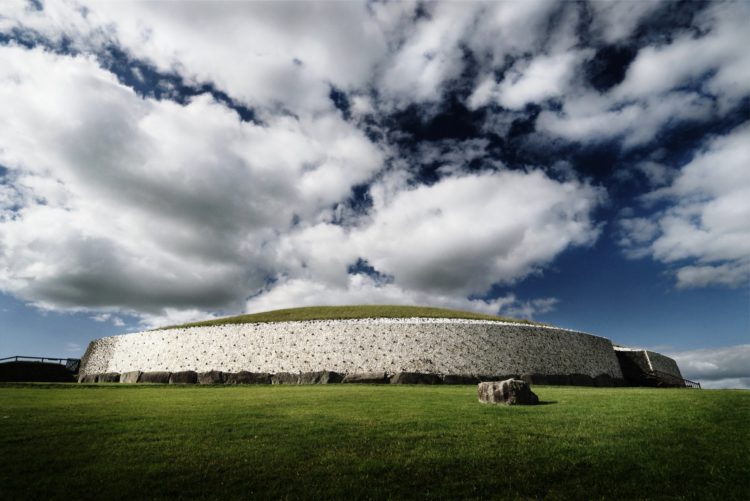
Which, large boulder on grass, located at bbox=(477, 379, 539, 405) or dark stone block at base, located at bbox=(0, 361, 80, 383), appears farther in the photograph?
dark stone block at base, located at bbox=(0, 361, 80, 383)

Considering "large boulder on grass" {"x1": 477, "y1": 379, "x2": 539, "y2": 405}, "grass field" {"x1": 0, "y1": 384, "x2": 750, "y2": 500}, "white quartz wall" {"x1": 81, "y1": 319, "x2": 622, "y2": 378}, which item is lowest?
"grass field" {"x1": 0, "y1": 384, "x2": 750, "y2": 500}

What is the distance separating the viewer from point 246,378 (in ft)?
109

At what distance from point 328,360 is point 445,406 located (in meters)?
22.5

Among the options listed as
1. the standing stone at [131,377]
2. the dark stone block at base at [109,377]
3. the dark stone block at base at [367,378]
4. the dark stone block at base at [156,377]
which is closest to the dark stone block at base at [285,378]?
the dark stone block at base at [367,378]

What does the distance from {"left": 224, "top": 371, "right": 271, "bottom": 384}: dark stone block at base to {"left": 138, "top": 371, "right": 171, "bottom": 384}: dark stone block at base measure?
17.7 ft

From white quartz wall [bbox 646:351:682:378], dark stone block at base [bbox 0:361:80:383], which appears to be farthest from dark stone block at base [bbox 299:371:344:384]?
white quartz wall [bbox 646:351:682:378]

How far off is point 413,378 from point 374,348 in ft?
18.0

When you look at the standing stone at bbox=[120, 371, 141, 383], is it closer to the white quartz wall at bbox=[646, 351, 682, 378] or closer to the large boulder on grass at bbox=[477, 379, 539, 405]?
the large boulder on grass at bbox=[477, 379, 539, 405]

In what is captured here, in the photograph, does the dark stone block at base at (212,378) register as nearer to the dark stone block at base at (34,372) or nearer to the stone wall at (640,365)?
the dark stone block at base at (34,372)

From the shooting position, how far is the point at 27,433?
29.4 ft

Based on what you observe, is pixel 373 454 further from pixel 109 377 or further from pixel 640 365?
pixel 640 365

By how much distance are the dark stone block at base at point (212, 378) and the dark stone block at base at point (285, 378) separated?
4339mm

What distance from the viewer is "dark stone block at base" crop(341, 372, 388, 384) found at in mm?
31109

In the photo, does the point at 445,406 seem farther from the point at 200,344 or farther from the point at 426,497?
the point at 200,344
